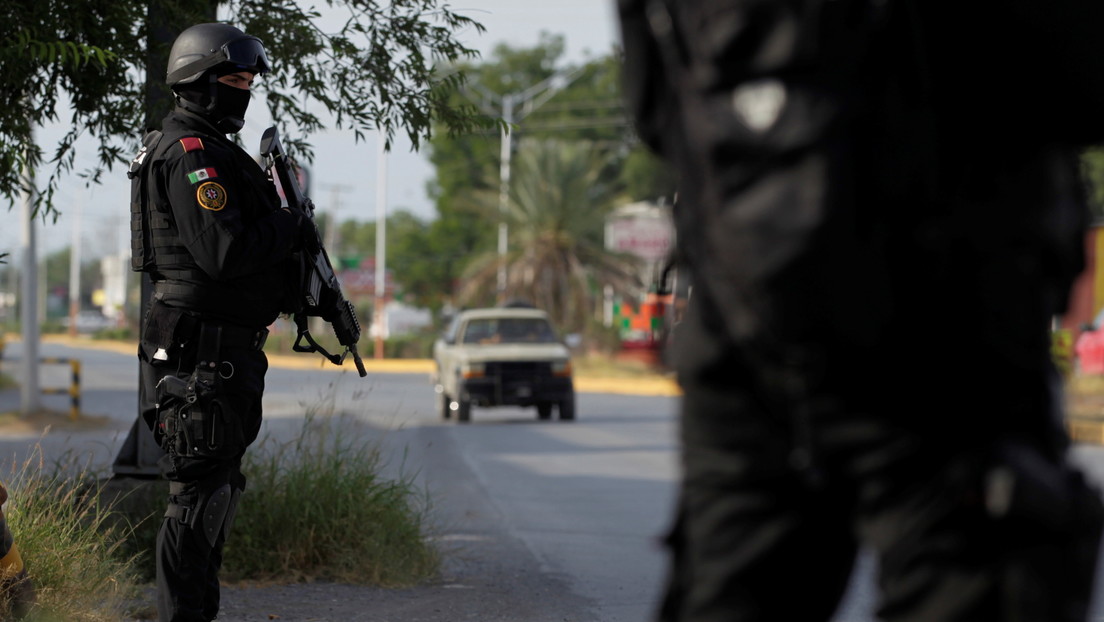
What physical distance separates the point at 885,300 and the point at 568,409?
62.2ft

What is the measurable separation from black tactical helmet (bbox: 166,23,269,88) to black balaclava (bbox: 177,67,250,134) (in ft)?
0.08

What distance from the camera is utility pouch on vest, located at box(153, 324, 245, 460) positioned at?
429 centimetres

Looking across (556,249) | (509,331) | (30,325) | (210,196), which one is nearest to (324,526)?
(210,196)

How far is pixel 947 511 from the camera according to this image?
1589 millimetres

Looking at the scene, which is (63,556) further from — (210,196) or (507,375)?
(507,375)

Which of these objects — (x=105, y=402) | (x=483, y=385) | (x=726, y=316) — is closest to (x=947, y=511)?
(x=726, y=316)

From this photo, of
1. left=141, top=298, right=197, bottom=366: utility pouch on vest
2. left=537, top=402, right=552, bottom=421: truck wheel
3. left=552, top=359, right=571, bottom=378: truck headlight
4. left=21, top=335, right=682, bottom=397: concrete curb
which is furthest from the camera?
left=21, top=335, right=682, bottom=397: concrete curb

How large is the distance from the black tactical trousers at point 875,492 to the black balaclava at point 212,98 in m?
3.14

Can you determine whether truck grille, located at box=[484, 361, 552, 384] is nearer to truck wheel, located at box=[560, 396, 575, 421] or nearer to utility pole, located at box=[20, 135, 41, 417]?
truck wheel, located at box=[560, 396, 575, 421]

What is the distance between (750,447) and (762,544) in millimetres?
111

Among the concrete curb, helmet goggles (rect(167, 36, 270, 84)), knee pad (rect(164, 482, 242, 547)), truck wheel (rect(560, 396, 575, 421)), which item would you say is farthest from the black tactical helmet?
truck wheel (rect(560, 396, 575, 421))

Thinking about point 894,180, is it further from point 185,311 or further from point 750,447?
point 185,311

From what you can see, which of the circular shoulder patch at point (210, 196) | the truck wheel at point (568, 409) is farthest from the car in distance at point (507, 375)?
the circular shoulder patch at point (210, 196)

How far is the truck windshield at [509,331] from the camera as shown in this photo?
21.3 meters
